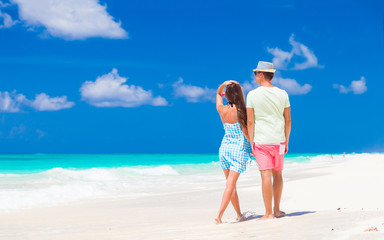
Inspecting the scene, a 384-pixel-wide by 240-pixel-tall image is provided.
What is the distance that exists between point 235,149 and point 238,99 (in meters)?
0.59

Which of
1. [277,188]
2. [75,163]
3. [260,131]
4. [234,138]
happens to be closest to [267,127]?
[260,131]

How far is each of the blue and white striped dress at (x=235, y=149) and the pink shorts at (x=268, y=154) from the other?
16cm

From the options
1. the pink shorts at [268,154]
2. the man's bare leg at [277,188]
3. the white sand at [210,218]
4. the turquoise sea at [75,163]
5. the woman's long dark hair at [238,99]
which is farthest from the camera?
the turquoise sea at [75,163]

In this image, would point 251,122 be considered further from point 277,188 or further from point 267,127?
point 277,188

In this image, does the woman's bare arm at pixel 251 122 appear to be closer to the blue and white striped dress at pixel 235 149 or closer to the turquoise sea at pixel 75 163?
the blue and white striped dress at pixel 235 149

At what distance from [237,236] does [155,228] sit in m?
1.56

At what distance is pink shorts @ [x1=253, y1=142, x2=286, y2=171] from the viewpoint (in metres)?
4.87

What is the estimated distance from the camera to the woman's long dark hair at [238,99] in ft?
16.4

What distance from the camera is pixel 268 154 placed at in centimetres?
489

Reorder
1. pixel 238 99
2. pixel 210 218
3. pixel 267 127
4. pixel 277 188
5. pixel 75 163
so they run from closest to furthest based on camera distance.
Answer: pixel 267 127, pixel 238 99, pixel 277 188, pixel 210 218, pixel 75 163

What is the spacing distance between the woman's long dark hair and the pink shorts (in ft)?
1.09

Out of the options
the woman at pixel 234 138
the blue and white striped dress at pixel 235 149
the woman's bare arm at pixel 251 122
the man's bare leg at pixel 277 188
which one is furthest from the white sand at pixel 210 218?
the woman's bare arm at pixel 251 122

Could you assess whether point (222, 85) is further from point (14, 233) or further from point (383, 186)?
point (383, 186)

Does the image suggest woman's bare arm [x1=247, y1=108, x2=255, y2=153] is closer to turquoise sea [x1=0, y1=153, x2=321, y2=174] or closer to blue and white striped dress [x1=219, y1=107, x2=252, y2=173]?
blue and white striped dress [x1=219, y1=107, x2=252, y2=173]
